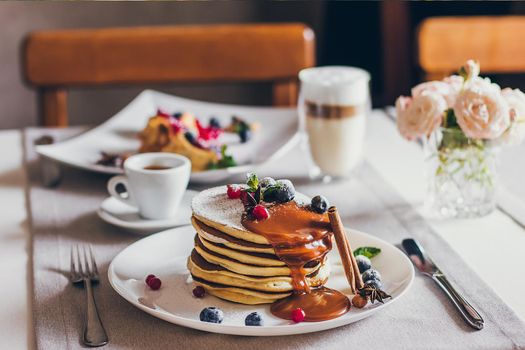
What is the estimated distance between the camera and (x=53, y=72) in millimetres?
2295

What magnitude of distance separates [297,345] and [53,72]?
5.04 ft

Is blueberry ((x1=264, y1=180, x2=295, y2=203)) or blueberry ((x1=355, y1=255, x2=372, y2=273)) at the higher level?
blueberry ((x1=264, y1=180, x2=295, y2=203))

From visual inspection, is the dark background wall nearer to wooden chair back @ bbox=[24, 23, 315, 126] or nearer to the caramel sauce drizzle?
wooden chair back @ bbox=[24, 23, 315, 126]

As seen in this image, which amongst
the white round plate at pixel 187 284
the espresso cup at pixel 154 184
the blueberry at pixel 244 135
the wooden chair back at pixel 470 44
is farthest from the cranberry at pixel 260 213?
the wooden chair back at pixel 470 44

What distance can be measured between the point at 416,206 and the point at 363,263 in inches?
14.7

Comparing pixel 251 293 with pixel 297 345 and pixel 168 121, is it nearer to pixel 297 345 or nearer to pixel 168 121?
pixel 297 345

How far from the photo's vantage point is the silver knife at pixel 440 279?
3.42 feet

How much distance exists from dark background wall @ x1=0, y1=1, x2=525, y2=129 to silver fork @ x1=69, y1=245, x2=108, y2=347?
2.42 meters

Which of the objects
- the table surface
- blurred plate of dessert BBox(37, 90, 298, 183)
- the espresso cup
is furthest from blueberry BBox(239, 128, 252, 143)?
the espresso cup

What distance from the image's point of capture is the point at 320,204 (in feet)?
3.54

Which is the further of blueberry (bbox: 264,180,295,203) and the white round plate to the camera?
blueberry (bbox: 264,180,295,203)

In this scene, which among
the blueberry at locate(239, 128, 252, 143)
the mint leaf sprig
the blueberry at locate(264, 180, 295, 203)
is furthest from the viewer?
the blueberry at locate(239, 128, 252, 143)

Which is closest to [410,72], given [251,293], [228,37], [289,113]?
[228,37]

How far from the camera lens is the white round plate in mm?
996
